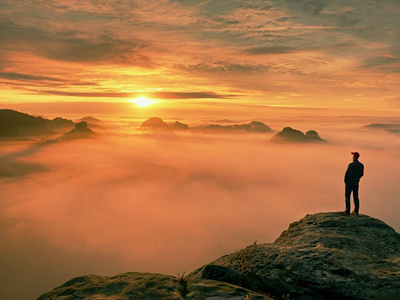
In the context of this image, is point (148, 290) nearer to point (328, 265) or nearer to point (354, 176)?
point (328, 265)

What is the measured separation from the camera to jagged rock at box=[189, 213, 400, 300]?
9.91m

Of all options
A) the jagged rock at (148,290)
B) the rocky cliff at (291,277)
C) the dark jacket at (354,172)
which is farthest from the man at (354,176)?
the jagged rock at (148,290)

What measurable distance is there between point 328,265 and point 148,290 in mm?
6556

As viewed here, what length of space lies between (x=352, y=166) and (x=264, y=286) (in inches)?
370

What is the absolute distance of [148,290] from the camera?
8.69 metres

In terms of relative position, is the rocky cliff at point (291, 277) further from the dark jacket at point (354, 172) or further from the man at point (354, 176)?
the dark jacket at point (354, 172)

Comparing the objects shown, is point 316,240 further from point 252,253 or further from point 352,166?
point 352,166

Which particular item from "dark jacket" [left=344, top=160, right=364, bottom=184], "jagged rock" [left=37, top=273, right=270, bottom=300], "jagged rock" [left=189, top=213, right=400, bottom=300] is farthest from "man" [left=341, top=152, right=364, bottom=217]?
"jagged rock" [left=37, top=273, right=270, bottom=300]

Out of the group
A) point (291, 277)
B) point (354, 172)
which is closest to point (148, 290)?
point (291, 277)

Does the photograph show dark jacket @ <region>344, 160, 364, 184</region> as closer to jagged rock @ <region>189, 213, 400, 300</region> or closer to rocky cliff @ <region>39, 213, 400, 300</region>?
jagged rock @ <region>189, 213, 400, 300</region>

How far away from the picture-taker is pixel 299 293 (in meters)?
10.3

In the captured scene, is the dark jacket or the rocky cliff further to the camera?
the dark jacket

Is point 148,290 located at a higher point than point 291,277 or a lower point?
higher

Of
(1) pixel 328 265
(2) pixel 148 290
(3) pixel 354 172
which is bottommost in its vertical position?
(1) pixel 328 265
